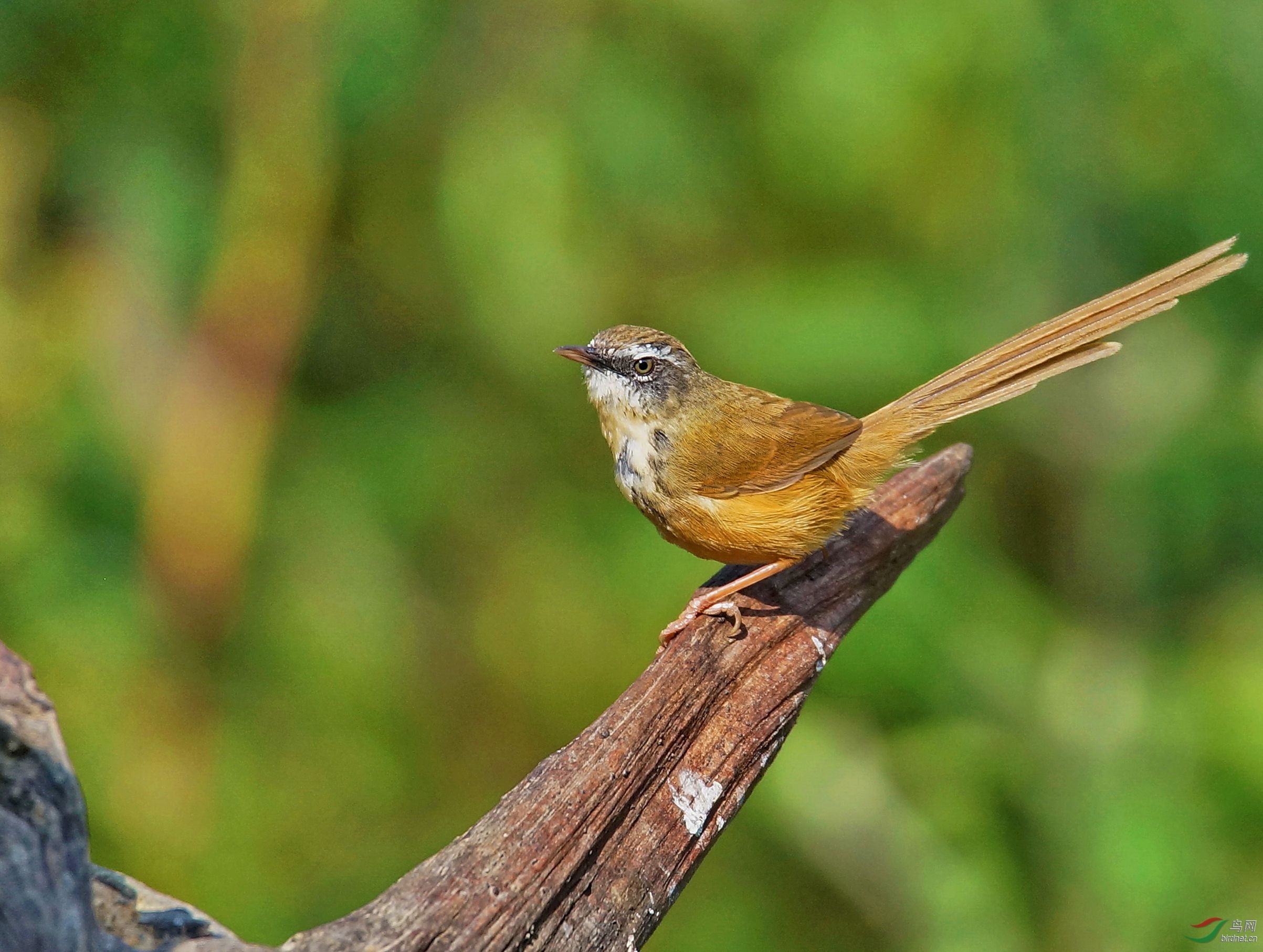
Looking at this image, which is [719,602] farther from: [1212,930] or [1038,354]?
[1212,930]

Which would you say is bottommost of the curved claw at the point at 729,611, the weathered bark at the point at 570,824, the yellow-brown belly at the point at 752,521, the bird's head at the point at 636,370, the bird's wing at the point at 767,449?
the weathered bark at the point at 570,824

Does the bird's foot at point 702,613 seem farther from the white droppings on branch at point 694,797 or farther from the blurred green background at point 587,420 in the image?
the blurred green background at point 587,420

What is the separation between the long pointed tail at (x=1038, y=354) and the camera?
420 cm

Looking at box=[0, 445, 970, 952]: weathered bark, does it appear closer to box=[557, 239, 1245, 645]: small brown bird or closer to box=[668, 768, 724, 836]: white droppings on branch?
box=[668, 768, 724, 836]: white droppings on branch

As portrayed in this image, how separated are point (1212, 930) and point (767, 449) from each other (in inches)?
102

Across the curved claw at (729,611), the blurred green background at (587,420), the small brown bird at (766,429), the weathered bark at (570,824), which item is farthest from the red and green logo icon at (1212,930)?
the curved claw at (729,611)

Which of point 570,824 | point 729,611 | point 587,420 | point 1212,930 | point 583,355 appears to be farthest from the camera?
point 587,420

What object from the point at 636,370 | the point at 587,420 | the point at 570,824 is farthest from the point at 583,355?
the point at 570,824

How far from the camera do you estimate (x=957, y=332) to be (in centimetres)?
512

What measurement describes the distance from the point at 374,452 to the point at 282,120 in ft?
5.64

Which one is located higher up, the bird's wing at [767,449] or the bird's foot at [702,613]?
the bird's wing at [767,449]

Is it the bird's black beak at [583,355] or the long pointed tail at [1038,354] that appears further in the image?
the bird's black beak at [583,355]

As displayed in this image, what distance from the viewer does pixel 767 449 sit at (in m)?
4.62

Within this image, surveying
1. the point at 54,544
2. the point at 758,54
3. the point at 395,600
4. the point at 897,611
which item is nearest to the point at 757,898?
the point at 897,611
